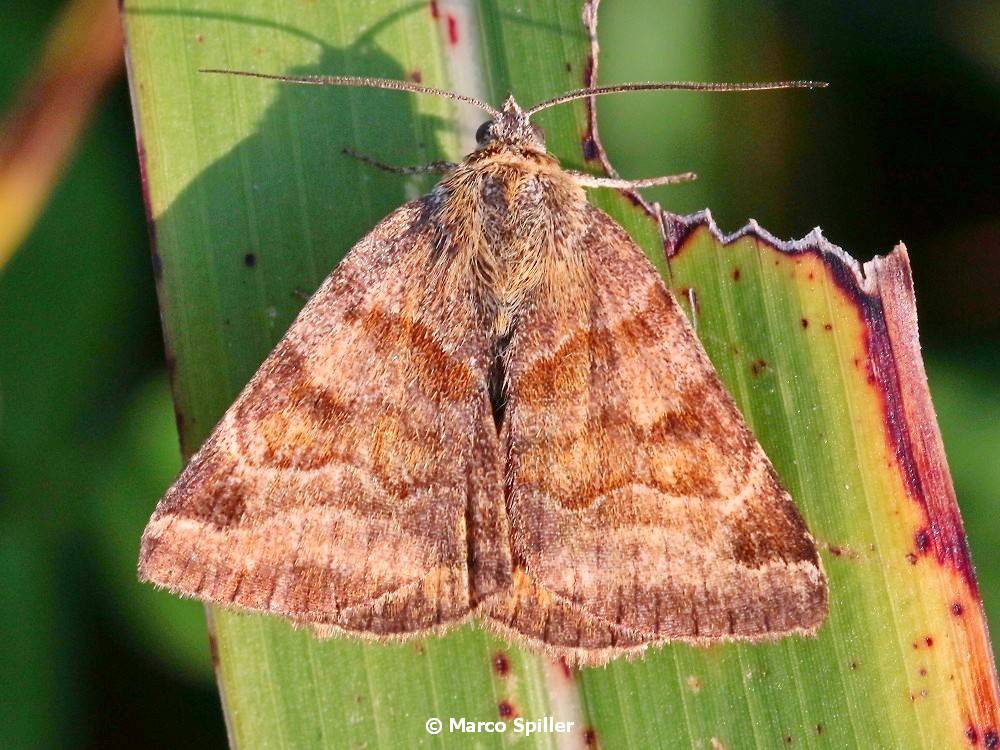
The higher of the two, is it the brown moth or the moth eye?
the moth eye

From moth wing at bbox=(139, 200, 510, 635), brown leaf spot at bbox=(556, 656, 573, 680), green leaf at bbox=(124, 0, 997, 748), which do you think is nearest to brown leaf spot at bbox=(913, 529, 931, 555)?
green leaf at bbox=(124, 0, 997, 748)

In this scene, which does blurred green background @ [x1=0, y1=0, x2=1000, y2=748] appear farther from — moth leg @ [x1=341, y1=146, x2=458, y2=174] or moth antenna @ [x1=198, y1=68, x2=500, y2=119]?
moth antenna @ [x1=198, y1=68, x2=500, y2=119]

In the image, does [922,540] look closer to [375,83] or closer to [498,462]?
[498,462]

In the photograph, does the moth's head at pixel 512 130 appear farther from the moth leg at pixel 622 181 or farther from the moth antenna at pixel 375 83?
the moth leg at pixel 622 181

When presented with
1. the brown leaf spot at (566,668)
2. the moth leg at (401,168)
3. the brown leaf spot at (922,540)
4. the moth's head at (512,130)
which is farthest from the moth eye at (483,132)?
the brown leaf spot at (922,540)

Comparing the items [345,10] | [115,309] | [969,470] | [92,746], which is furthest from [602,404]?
[92,746]

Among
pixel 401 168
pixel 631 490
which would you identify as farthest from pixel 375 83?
pixel 631 490

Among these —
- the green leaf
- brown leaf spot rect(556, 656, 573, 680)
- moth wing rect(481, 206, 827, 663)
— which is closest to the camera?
moth wing rect(481, 206, 827, 663)
